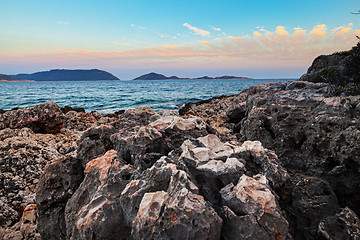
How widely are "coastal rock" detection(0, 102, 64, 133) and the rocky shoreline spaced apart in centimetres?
606

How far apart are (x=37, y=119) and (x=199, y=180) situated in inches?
515

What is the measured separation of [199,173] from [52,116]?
1284cm

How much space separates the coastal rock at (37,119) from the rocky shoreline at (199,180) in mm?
6061

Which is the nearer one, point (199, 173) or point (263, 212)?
point (263, 212)

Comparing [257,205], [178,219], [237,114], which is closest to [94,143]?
[178,219]

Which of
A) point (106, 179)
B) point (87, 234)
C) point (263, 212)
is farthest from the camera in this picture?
point (106, 179)

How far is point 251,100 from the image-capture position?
8.63m

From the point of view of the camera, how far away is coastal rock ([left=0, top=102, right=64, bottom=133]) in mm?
12433

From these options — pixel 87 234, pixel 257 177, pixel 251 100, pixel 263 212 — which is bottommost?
pixel 87 234

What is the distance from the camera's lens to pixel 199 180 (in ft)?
13.3

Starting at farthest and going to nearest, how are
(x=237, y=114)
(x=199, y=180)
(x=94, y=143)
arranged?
1. (x=237, y=114)
2. (x=94, y=143)
3. (x=199, y=180)

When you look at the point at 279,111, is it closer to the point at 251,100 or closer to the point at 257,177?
the point at 251,100

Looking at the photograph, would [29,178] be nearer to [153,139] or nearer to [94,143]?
[94,143]

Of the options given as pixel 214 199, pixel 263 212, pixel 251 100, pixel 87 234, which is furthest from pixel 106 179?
pixel 251 100
